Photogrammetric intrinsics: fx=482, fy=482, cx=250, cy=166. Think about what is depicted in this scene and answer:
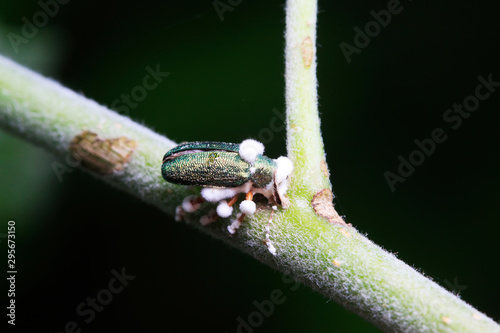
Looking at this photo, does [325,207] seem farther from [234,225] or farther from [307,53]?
[307,53]

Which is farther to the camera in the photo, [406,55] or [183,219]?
[406,55]

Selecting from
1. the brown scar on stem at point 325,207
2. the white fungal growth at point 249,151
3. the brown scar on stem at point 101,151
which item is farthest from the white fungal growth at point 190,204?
the brown scar on stem at point 325,207

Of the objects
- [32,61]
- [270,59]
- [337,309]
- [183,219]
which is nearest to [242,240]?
[183,219]

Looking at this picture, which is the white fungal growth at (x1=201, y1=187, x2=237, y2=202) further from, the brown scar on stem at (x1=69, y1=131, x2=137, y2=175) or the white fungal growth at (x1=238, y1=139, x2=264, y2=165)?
the brown scar on stem at (x1=69, y1=131, x2=137, y2=175)

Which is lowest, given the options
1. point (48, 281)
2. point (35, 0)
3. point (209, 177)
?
point (48, 281)

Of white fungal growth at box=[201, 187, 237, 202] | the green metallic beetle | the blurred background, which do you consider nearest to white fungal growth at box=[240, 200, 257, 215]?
the green metallic beetle

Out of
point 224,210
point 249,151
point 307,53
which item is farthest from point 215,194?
point 307,53

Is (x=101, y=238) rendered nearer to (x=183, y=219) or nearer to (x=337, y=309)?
(x=183, y=219)

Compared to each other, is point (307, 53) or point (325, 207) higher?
point (307, 53)
